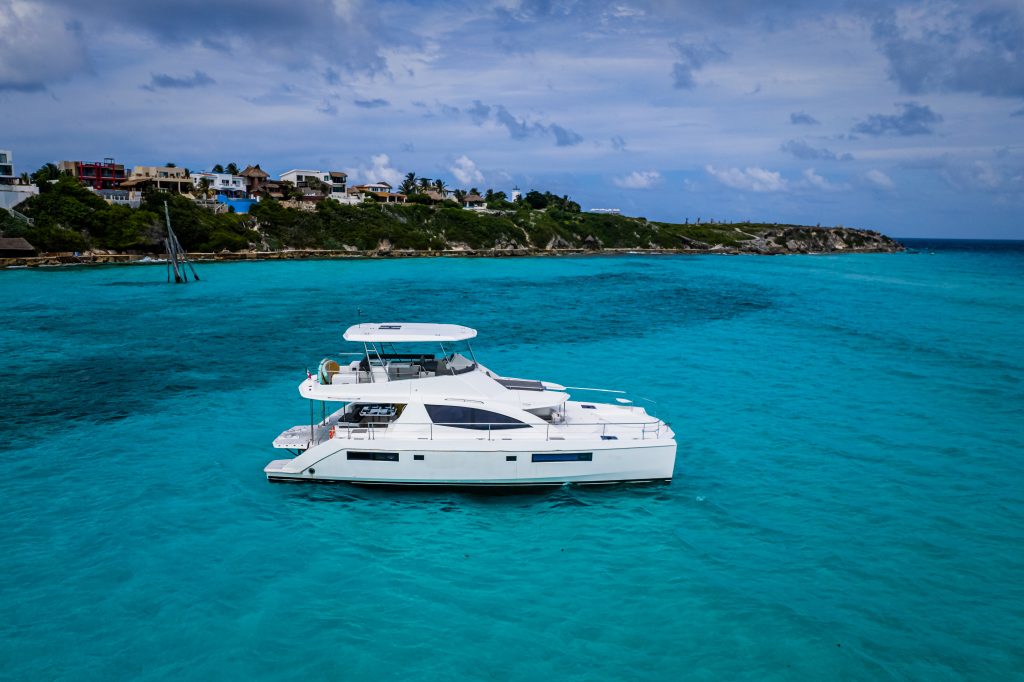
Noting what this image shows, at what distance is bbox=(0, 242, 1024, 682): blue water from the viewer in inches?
479

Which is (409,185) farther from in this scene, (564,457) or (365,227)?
(564,457)

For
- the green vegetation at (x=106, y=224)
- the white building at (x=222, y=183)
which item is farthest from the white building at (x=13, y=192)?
the white building at (x=222, y=183)

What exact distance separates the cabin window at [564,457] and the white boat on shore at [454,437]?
28 mm

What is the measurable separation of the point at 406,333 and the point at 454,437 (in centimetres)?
433

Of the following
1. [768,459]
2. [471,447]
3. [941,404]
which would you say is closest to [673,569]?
[471,447]

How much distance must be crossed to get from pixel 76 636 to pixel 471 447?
31.0ft

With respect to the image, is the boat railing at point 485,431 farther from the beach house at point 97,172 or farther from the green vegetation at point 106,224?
the beach house at point 97,172

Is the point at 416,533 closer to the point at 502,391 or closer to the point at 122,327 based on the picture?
the point at 502,391

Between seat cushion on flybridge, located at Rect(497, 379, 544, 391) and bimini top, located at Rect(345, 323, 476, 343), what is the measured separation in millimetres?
1876

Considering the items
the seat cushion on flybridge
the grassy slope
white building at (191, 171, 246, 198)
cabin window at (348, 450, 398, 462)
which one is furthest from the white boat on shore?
white building at (191, 171, 246, 198)

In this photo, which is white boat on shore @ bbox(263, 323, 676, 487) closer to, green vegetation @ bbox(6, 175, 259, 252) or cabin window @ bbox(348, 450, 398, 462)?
cabin window @ bbox(348, 450, 398, 462)

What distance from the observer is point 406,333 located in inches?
807

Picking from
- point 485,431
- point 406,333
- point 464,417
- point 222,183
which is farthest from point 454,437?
point 222,183

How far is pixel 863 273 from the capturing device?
111 m
